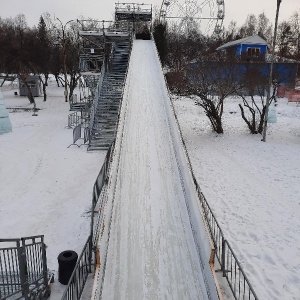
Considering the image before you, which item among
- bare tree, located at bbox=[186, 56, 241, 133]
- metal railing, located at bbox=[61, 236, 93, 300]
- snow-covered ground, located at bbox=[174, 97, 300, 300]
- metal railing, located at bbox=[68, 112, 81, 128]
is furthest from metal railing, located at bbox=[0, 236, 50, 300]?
metal railing, located at bbox=[68, 112, 81, 128]

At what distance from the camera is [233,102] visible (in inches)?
1336

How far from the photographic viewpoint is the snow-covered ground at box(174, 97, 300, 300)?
892cm

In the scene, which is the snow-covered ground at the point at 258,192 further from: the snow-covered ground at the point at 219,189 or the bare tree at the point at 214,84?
the bare tree at the point at 214,84

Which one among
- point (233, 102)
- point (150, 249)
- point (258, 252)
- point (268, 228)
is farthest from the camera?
point (233, 102)

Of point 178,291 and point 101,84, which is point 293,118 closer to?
point 101,84

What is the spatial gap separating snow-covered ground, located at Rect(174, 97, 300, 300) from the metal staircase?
15.8 feet

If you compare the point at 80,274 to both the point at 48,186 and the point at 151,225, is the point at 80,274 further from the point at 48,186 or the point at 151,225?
the point at 48,186

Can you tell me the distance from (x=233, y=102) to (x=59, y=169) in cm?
2213

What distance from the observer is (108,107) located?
70.2 ft

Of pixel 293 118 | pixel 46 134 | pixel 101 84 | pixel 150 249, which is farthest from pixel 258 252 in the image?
pixel 293 118

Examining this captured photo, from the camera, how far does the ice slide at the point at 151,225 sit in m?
6.76

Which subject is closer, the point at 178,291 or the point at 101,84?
the point at 178,291

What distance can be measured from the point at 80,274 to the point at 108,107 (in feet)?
50.1

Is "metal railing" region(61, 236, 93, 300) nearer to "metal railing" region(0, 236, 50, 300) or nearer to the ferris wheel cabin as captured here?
"metal railing" region(0, 236, 50, 300)
